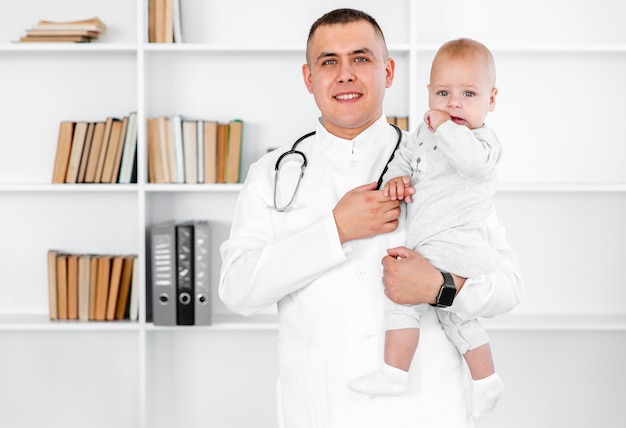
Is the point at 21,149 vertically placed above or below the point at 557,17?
below

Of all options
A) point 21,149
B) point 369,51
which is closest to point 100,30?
point 21,149

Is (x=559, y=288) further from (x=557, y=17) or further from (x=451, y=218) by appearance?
(x=451, y=218)

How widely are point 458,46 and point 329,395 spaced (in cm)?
79

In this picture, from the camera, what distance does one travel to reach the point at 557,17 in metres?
3.34

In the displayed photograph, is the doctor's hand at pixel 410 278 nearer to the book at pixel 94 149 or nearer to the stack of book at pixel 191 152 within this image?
the stack of book at pixel 191 152

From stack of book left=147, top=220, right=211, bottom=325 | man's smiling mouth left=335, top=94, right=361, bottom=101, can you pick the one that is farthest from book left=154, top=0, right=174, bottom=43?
man's smiling mouth left=335, top=94, right=361, bottom=101

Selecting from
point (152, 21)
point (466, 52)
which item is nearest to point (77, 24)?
point (152, 21)

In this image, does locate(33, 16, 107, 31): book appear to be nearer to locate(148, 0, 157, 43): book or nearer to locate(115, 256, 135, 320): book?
locate(148, 0, 157, 43): book

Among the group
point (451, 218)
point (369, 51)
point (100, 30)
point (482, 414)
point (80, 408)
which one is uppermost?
point (100, 30)

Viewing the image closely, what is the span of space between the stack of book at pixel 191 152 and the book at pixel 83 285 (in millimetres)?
411

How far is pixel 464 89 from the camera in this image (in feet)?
5.82

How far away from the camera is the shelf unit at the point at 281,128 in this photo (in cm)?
334

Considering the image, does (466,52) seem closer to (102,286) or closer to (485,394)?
(485,394)

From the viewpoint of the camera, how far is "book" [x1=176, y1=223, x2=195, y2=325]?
3.13 metres
